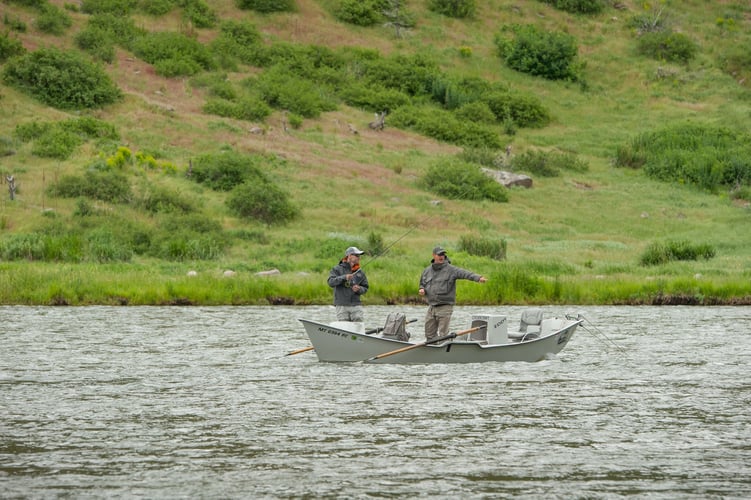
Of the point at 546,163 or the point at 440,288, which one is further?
the point at 546,163

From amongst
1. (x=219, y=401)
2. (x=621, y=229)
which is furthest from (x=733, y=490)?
(x=621, y=229)

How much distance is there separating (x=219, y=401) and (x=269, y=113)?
44.4 meters

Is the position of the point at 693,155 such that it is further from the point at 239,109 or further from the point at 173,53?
the point at 173,53

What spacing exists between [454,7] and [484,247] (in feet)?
151

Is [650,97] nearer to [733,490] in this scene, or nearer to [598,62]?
[598,62]

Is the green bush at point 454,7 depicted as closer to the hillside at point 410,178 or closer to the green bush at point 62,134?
the hillside at point 410,178

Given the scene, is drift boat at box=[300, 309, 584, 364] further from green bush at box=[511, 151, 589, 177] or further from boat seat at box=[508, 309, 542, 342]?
green bush at box=[511, 151, 589, 177]

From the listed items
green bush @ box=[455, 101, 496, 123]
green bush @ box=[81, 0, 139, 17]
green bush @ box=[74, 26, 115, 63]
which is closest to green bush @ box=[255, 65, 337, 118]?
green bush @ box=[455, 101, 496, 123]

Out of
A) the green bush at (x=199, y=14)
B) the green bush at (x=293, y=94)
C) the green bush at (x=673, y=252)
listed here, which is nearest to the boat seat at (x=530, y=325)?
the green bush at (x=673, y=252)

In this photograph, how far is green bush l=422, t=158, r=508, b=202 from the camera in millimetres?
50594

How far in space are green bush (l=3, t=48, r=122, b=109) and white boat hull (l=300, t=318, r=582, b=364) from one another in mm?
38828

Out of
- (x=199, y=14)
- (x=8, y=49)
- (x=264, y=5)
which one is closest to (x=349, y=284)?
(x=8, y=49)

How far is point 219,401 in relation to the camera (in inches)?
651

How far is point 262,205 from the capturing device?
147 ft
